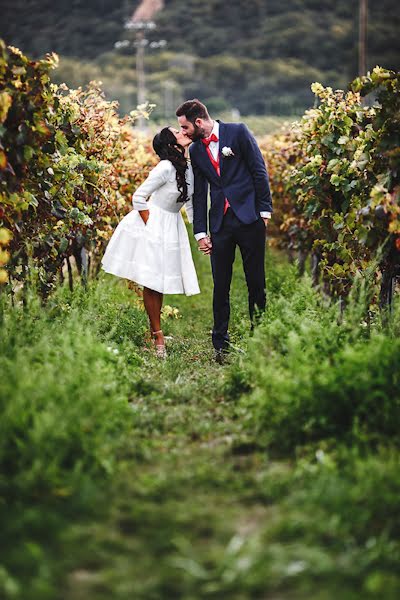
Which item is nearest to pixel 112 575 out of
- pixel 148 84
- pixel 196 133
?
pixel 196 133

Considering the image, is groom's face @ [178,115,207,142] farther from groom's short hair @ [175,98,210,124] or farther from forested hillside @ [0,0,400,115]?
forested hillside @ [0,0,400,115]

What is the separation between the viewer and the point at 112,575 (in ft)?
9.37

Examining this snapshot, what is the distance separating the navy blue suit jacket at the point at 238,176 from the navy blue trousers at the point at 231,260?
0.09 m

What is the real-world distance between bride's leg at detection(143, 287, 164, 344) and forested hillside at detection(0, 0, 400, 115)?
260 feet

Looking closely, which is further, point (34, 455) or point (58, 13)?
point (58, 13)

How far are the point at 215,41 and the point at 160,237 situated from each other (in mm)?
96503

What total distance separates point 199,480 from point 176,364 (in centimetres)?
240

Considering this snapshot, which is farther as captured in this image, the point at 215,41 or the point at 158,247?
the point at 215,41

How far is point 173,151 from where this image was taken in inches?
262

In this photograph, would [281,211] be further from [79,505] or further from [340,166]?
[79,505]

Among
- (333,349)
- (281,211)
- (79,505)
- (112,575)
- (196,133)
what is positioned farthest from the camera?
(281,211)

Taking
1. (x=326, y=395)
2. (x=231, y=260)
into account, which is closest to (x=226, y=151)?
(x=231, y=260)

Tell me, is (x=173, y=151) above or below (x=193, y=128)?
below

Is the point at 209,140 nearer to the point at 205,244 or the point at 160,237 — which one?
the point at 205,244
